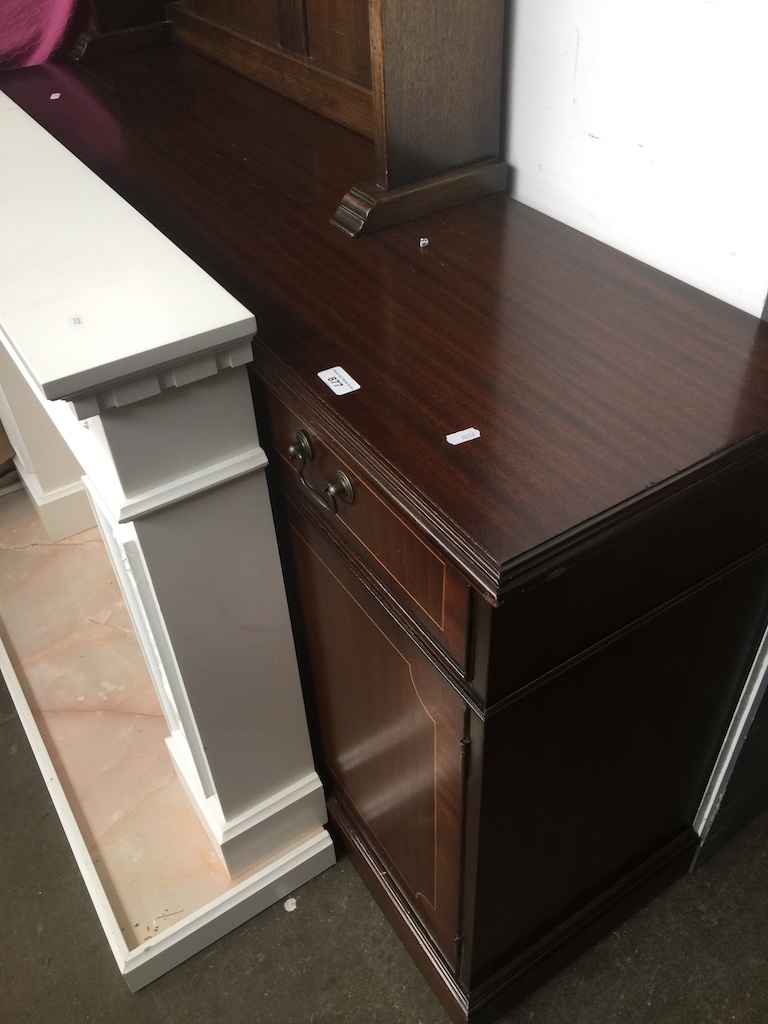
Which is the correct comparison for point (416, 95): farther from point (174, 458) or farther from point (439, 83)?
point (174, 458)

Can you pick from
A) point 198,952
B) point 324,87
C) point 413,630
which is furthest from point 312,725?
point 324,87

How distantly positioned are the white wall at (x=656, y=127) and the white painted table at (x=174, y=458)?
17.9 inches

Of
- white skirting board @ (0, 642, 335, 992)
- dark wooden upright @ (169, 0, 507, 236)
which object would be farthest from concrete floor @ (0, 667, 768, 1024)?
dark wooden upright @ (169, 0, 507, 236)

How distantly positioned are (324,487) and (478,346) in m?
0.20

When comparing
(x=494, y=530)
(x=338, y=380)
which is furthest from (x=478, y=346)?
(x=494, y=530)

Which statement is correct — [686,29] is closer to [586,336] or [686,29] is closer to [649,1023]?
[586,336]

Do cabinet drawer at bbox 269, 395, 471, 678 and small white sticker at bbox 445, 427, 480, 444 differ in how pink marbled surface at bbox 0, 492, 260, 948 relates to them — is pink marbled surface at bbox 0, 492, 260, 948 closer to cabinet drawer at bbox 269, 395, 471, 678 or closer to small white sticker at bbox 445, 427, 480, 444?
cabinet drawer at bbox 269, 395, 471, 678

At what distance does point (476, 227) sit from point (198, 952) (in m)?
1.09

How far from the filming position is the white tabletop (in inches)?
29.8

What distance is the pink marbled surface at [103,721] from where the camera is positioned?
131 centimetres

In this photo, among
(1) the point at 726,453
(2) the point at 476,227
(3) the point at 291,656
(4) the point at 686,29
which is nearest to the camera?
(1) the point at 726,453

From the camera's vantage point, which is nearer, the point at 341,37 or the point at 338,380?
the point at 338,380

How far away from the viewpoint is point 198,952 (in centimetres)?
129

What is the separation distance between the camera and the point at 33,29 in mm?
1598
